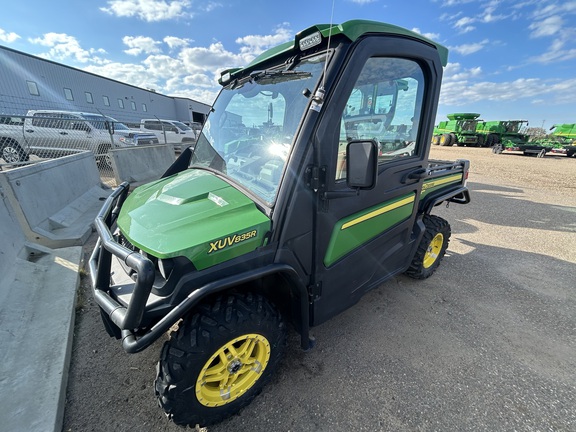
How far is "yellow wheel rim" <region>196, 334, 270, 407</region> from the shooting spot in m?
1.60

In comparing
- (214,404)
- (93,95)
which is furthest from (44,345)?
(93,95)

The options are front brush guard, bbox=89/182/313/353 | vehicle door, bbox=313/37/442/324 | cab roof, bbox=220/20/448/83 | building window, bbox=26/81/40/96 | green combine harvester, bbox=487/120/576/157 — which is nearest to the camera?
front brush guard, bbox=89/182/313/353

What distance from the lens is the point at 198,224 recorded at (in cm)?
152

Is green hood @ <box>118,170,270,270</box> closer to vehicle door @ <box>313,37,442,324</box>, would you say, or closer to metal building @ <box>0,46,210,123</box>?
vehicle door @ <box>313,37,442,324</box>

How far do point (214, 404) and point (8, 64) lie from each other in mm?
25345

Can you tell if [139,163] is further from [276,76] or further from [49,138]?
[276,76]

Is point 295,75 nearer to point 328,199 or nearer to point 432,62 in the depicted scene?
point 328,199

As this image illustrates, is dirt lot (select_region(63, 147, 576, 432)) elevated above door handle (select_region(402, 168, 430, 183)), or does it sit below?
below

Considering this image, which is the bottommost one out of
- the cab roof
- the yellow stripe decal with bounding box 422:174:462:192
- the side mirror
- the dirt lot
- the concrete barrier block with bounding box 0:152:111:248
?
the dirt lot

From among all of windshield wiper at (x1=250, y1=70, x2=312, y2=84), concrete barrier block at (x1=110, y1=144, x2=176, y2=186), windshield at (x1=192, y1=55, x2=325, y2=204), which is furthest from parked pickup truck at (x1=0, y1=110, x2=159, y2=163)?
windshield wiper at (x1=250, y1=70, x2=312, y2=84)

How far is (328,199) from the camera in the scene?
170 cm

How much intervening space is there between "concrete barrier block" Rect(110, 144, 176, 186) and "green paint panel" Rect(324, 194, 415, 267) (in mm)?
6492

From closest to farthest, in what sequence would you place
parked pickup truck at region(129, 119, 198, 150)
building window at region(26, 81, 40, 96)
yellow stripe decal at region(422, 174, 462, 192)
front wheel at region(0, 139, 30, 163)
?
1. yellow stripe decal at region(422, 174, 462, 192)
2. front wheel at region(0, 139, 30, 163)
3. parked pickup truck at region(129, 119, 198, 150)
4. building window at region(26, 81, 40, 96)

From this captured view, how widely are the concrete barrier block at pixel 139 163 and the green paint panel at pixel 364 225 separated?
21.3 ft
